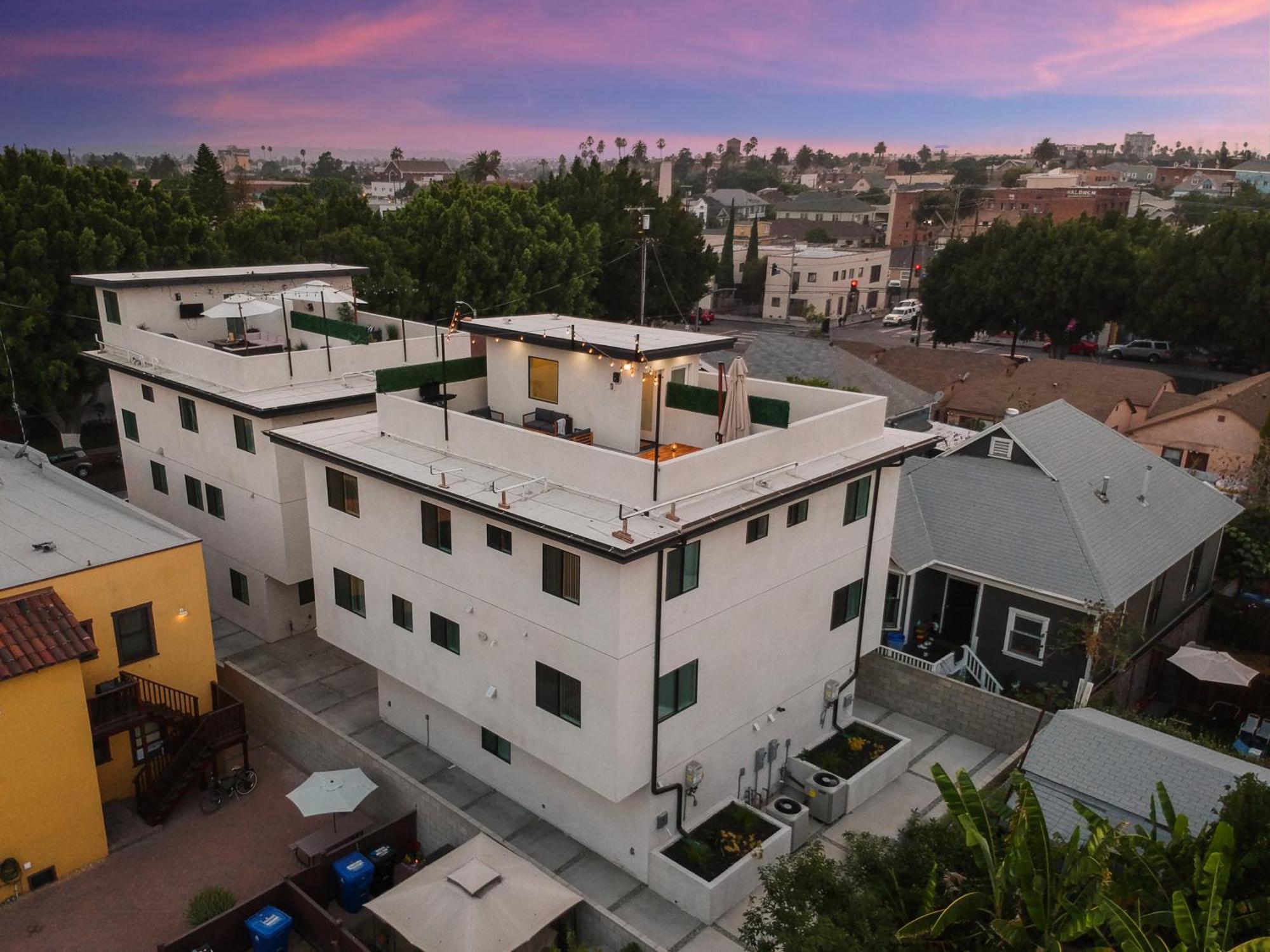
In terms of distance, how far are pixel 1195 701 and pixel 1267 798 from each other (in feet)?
48.9

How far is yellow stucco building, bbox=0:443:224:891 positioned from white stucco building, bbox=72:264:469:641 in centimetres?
324

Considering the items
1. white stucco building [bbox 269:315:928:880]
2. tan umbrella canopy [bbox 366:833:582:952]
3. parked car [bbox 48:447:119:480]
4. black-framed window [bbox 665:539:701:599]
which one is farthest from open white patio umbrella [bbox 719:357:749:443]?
parked car [bbox 48:447:119:480]

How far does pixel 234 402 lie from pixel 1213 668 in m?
A: 26.5

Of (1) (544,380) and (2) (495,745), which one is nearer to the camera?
(2) (495,745)

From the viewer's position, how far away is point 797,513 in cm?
1847

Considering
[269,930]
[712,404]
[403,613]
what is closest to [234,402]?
[403,613]

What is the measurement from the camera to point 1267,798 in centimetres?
1120

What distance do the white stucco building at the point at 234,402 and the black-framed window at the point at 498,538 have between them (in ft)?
32.0

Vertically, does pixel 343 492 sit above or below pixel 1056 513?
above

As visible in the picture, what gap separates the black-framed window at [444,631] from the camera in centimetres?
1873

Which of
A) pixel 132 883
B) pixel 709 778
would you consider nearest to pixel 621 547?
pixel 709 778

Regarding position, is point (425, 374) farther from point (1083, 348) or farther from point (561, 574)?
point (1083, 348)

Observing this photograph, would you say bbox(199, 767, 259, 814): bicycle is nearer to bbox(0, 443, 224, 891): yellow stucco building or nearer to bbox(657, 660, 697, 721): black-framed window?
bbox(0, 443, 224, 891): yellow stucco building

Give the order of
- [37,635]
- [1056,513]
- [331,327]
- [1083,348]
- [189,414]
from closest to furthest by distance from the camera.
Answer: [37,635], [1056,513], [189,414], [331,327], [1083,348]
